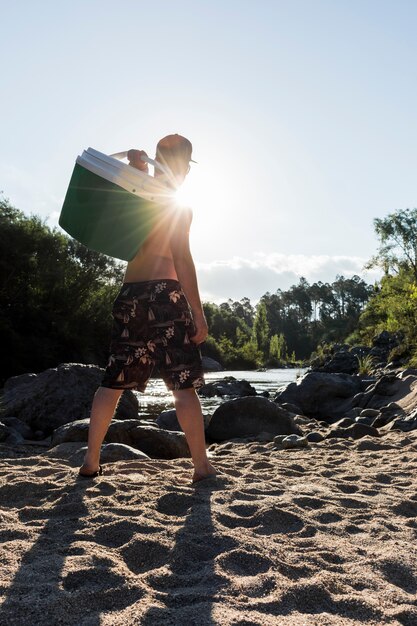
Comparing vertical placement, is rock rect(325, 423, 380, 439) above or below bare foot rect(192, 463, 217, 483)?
below

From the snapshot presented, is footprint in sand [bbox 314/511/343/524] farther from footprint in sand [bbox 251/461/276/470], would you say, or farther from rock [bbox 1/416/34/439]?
rock [bbox 1/416/34/439]

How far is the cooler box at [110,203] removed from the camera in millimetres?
3086

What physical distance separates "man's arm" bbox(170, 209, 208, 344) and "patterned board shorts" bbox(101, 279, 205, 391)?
0.18 feet

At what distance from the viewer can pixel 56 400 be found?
841cm

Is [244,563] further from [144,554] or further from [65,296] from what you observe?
[65,296]

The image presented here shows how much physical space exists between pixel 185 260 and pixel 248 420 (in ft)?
15.5

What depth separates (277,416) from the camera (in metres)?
7.80

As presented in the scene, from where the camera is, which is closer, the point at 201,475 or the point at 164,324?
the point at 164,324

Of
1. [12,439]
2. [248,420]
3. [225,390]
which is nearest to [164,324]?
[12,439]

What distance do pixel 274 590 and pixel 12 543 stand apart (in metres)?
1.12

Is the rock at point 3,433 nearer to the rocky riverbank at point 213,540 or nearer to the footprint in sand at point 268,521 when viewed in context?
the rocky riverbank at point 213,540

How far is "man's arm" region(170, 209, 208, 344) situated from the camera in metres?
3.39

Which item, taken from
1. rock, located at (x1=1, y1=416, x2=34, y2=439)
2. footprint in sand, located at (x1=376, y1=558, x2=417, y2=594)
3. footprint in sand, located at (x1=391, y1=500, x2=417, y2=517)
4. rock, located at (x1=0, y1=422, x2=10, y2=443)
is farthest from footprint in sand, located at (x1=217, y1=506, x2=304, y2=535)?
rock, located at (x1=1, y1=416, x2=34, y2=439)

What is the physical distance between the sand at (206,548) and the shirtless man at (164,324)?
49 cm
